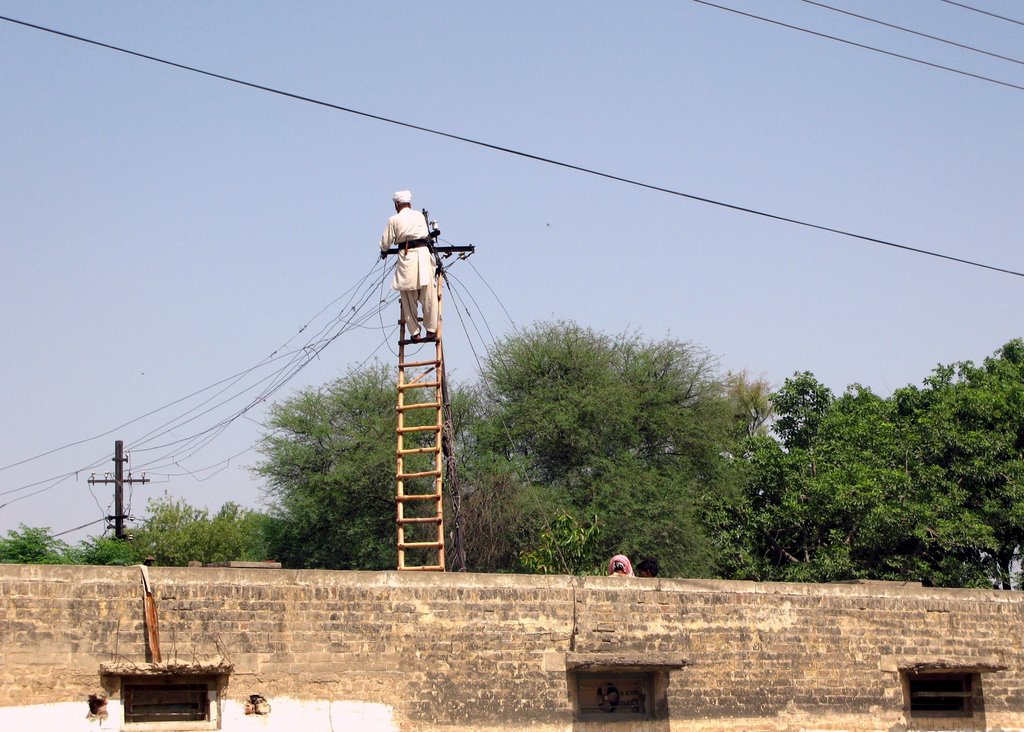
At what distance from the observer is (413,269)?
16.8 metres

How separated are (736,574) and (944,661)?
13418mm

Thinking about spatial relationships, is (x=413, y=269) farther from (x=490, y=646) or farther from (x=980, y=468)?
(x=980, y=468)

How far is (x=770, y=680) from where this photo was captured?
15.1 metres

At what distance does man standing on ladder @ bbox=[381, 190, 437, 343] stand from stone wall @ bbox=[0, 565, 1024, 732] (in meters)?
4.06

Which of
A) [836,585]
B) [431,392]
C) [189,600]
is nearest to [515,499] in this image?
[431,392]

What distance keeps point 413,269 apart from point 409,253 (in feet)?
0.75

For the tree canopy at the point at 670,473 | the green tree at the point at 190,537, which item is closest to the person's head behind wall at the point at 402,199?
the tree canopy at the point at 670,473

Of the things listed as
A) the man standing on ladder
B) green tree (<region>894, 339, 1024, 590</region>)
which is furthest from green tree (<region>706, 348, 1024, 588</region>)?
the man standing on ladder

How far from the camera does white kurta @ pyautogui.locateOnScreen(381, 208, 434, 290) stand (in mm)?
16734

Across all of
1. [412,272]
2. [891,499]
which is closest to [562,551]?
[412,272]

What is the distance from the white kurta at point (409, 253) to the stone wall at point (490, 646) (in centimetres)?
432

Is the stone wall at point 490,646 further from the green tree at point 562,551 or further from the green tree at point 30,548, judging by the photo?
the green tree at point 30,548

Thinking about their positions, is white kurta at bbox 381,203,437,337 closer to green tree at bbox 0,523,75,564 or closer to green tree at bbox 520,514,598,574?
green tree at bbox 520,514,598,574

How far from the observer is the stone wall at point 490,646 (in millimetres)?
12094
